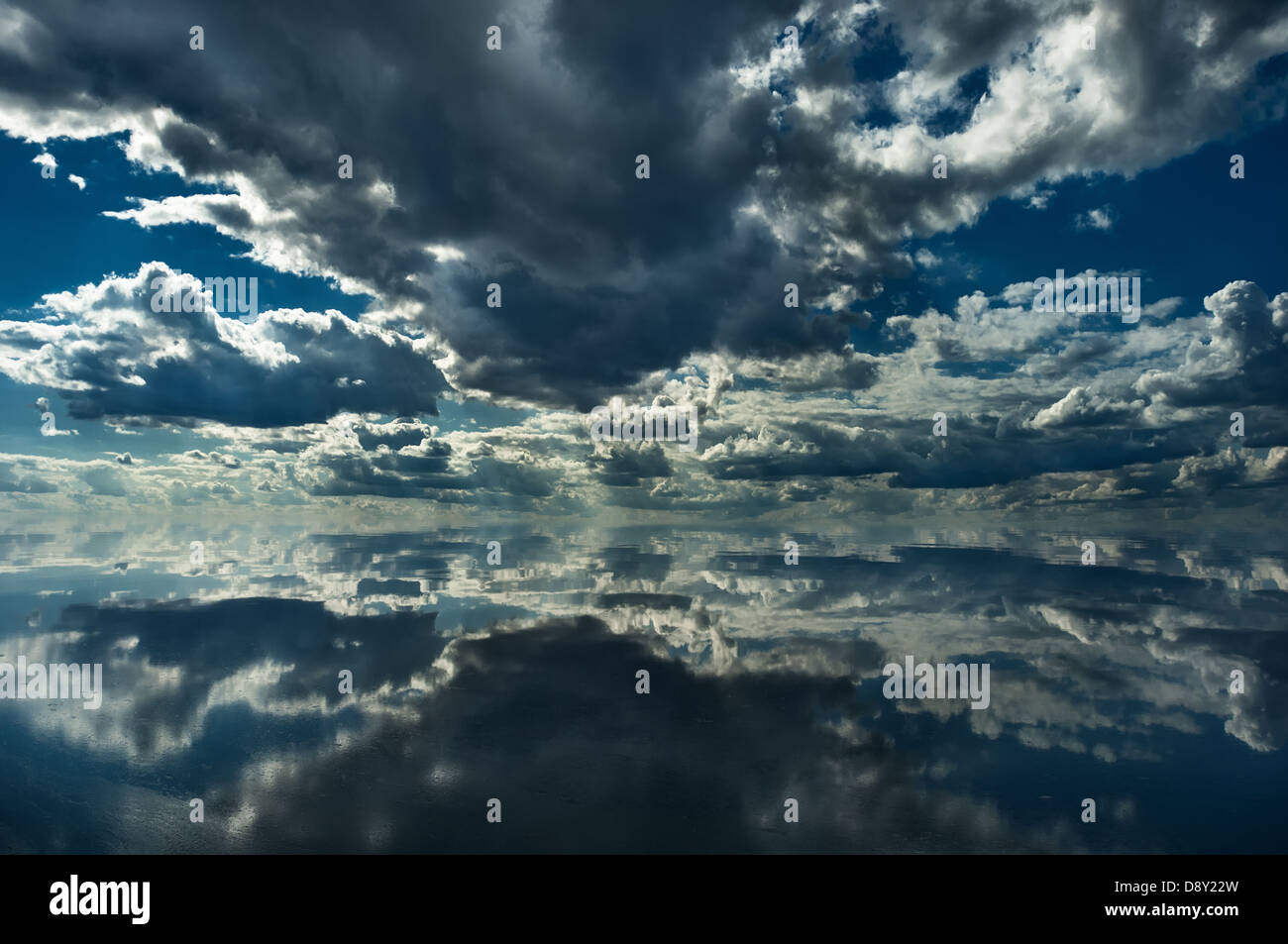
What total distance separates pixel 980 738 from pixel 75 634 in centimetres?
6757

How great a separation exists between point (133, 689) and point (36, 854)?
21060 millimetres

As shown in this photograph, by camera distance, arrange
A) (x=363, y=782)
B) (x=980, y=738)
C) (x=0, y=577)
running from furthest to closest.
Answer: (x=0, y=577) → (x=980, y=738) → (x=363, y=782)

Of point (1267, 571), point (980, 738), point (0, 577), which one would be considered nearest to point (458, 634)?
point (980, 738)

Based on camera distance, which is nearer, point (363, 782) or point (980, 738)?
point (363, 782)

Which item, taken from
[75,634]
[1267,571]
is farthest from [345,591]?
[1267,571]

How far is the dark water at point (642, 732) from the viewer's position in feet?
68.3

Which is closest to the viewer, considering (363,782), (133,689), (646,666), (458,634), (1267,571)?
(363,782)

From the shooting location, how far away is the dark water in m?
20.8

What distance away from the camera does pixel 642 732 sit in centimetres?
2947

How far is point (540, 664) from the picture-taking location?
137ft

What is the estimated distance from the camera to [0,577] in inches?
4021

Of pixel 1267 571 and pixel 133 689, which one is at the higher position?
pixel 133 689
